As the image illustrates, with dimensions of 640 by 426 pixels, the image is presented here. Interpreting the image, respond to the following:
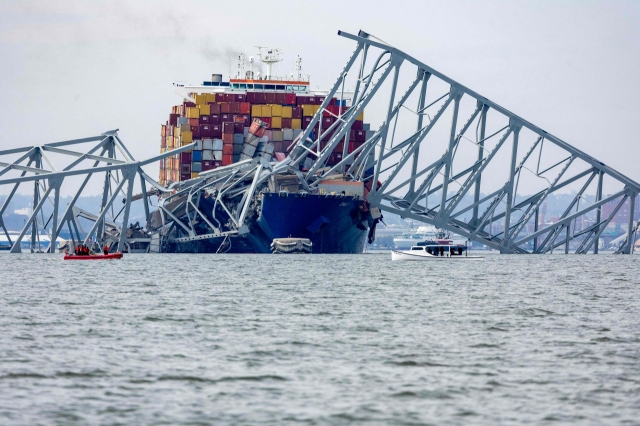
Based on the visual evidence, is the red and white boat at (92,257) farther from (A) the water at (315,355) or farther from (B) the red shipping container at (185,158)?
(B) the red shipping container at (185,158)

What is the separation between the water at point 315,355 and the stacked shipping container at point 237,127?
2460 inches

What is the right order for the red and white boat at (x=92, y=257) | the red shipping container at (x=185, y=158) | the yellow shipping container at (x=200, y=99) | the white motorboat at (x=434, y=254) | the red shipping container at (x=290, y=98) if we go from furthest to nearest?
the red shipping container at (x=290, y=98), the yellow shipping container at (x=200, y=99), the red shipping container at (x=185, y=158), the white motorboat at (x=434, y=254), the red and white boat at (x=92, y=257)

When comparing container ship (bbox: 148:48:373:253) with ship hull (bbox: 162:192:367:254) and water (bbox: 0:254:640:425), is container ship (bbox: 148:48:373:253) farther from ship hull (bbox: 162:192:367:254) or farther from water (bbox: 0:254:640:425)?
water (bbox: 0:254:640:425)

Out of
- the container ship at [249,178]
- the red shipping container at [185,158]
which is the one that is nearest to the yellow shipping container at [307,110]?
the container ship at [249,178]

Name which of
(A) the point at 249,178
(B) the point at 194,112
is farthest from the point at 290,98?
(A) the point at 249,178

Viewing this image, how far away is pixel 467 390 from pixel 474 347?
5772mm

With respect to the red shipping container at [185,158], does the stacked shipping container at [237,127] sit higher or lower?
higher

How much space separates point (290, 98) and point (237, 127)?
8.41 metres

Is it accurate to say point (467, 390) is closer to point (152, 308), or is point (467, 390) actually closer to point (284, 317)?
point (284, 317)

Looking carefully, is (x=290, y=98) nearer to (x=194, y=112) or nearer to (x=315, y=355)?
(x=194, y=112)

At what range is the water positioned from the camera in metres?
18.9

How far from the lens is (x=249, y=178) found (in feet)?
312

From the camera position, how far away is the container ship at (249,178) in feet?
299

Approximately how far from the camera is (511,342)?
89.6 ft
